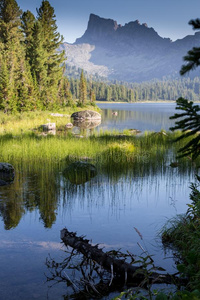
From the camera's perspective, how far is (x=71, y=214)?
829cm

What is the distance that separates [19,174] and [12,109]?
2472cm

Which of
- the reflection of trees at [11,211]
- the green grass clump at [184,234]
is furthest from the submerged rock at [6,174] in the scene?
the green grass clump at [184,234]

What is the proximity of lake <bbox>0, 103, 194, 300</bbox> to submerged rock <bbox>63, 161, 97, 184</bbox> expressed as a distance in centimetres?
27

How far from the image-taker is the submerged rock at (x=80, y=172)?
38.0 feet

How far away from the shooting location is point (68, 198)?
378 inches

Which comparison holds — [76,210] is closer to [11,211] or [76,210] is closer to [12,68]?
[11,211]

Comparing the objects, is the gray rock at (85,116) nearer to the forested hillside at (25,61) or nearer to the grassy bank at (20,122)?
the forested hillside at (25,61)

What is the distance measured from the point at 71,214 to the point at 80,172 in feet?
12.5

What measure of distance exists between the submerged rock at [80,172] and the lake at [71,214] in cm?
27

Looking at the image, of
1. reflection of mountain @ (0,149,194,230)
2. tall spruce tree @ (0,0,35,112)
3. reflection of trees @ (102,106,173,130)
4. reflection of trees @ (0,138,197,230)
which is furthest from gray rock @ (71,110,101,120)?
reflection of mountain @ (0,149,194,230)

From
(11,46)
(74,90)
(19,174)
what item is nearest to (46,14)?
(11,46)

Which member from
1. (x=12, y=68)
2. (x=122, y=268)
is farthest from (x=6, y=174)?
(x=12, y=68)

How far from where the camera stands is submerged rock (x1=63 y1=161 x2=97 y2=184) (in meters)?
11.6

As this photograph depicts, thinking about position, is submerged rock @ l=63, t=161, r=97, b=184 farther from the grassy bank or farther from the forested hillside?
the forested hillside
